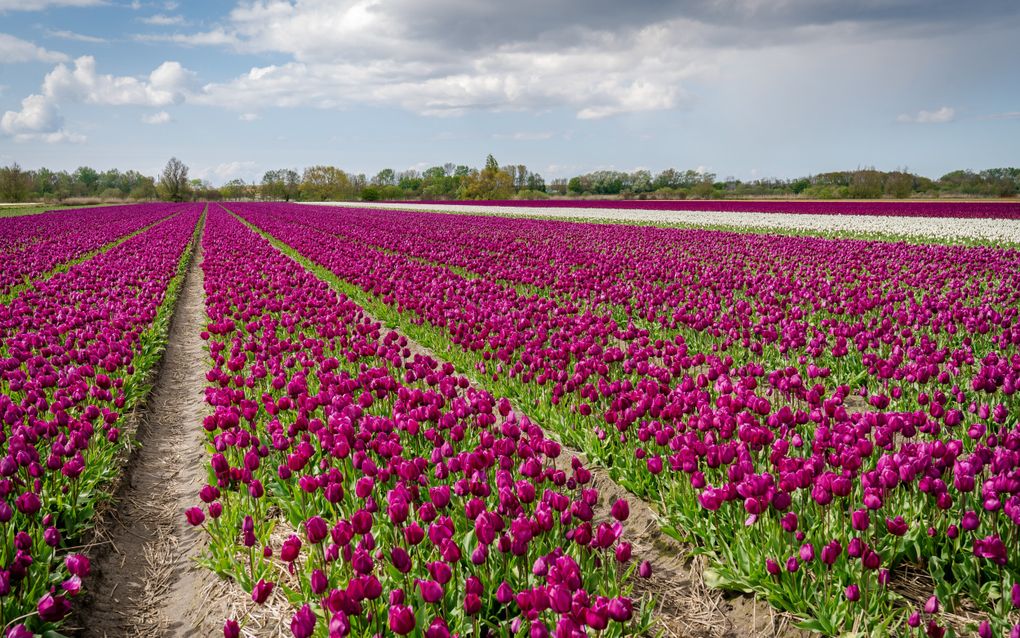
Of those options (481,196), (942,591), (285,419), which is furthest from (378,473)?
(481,196)

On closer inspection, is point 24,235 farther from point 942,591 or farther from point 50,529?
point 942,591

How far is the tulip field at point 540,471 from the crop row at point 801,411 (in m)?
0.03

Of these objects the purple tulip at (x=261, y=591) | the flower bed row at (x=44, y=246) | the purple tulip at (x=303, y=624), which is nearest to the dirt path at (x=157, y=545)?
the purple tulip at (x=261, y=591)

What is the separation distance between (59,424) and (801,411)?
5.78m

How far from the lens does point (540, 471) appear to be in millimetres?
4012

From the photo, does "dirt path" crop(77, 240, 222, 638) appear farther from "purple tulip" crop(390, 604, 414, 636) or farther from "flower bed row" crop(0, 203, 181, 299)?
"flower bed row" crop(0, 203, 181, 299)

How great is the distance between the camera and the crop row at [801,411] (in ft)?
11.4

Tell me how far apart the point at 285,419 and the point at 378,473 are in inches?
91.5

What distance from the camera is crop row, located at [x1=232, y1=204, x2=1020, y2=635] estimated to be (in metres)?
3.48

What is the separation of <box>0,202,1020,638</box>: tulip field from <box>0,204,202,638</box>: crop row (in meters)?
0.03

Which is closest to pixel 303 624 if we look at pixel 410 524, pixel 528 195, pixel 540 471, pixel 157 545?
pixel 410 524

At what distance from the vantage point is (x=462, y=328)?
7.85 metres

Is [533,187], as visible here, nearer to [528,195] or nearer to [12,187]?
[528,195]

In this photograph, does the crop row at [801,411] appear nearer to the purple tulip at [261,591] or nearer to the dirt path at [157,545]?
the purple tulip at [261,591]
